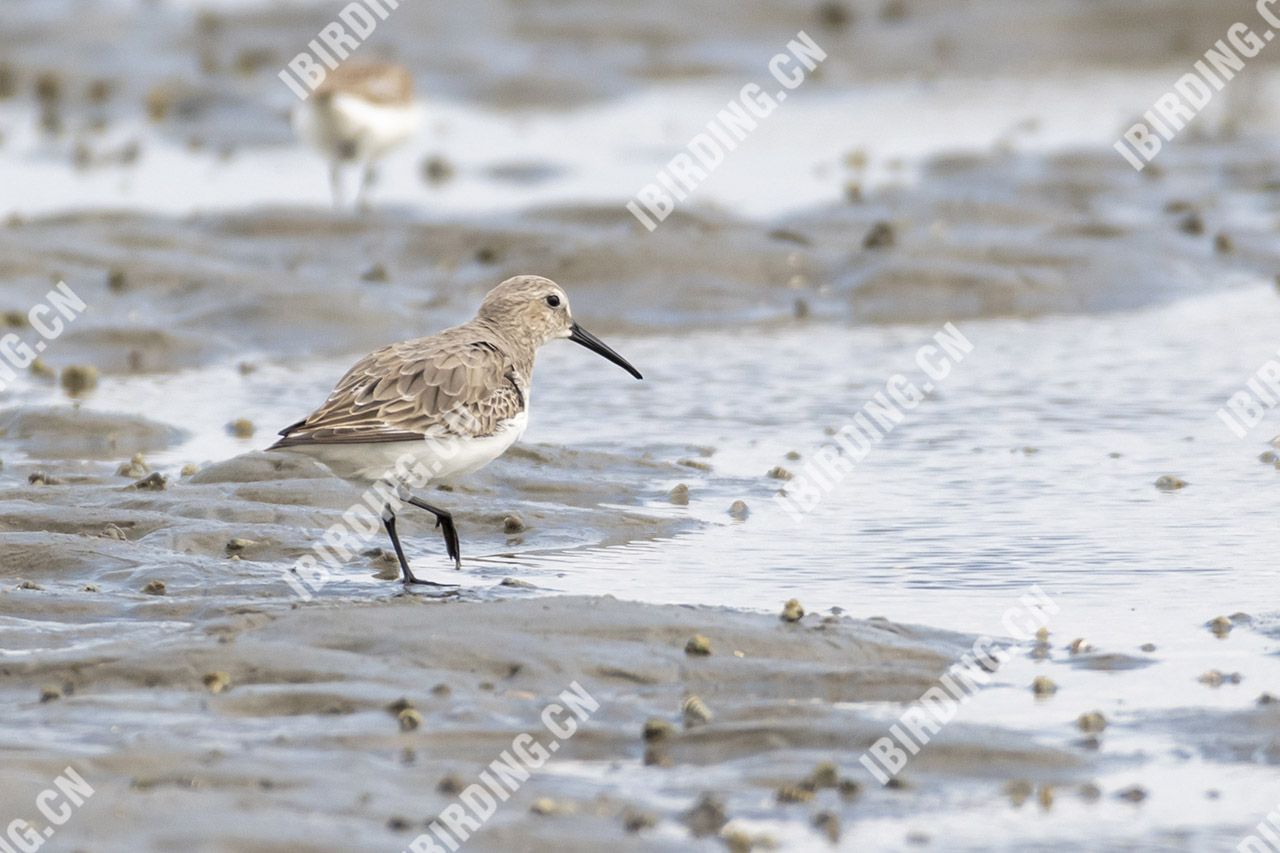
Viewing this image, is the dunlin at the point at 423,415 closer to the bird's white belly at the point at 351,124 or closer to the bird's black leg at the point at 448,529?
the bird's black leg at the point at 448,529

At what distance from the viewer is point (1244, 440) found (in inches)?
415

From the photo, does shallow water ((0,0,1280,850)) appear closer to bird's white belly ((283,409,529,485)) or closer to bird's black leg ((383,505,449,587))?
bird's black leg ((383,505,449,587))

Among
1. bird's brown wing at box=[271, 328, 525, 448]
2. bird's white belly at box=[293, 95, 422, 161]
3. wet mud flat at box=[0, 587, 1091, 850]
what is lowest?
wet mud flat at box=[0, 587, 1091, 850]

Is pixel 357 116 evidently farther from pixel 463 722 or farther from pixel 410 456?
pixel 463 722

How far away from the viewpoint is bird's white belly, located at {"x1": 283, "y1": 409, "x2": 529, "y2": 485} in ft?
26.1

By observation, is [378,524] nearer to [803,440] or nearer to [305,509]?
[305,509]

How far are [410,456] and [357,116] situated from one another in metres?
9.84

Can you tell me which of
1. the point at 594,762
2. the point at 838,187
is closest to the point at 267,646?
the point at 594,762

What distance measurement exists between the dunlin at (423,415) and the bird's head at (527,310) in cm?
35

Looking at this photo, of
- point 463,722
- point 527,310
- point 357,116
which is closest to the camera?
point 463,722

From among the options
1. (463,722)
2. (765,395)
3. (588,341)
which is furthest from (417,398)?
(765,395)

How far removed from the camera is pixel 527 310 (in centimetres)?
933

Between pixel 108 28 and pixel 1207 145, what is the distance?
44.7 feet

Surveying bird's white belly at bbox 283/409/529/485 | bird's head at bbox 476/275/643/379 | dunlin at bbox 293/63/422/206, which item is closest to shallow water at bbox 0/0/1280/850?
bird's white belly at bbox 283/409/529/485
